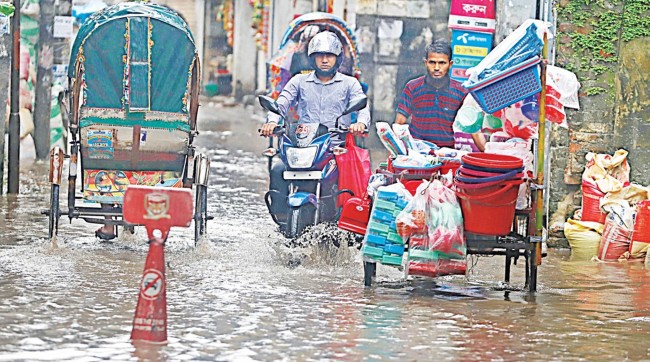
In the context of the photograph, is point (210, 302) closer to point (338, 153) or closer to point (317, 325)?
point (317, 325)

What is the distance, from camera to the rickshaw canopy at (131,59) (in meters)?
10.6

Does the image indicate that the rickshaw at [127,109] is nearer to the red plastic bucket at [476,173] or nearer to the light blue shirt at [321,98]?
the light blue shirt at [321,98]

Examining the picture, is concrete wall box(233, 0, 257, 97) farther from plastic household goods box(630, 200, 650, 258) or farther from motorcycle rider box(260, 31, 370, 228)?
plastic household goods box(630, 200, 650, 258)

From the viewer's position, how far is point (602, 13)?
11.9 m

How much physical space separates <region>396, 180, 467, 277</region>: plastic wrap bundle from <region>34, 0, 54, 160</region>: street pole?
10641 mm

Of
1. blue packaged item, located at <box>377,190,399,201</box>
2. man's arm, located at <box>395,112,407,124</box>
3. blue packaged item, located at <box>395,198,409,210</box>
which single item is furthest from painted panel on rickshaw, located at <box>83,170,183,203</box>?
blue packaged item, located at <box>395,198,409,210</box>

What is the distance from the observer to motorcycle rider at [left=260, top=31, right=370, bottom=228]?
34.8ft

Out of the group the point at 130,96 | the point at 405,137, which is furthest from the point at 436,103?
the point at 130,96

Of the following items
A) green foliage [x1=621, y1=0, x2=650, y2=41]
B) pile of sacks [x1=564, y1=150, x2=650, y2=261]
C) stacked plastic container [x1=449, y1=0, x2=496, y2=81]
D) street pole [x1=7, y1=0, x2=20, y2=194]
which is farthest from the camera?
street pole [x1=7, y1=0, x2=20, y2=194]

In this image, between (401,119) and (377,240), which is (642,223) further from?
(377,240)

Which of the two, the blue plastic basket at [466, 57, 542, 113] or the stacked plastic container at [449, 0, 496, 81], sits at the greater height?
the stacked plastic container at [449, 0, 496, 81]

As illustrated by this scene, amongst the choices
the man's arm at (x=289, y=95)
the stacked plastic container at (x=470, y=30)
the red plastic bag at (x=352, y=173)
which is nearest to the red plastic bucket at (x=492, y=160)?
the red plastic bag at (x=352, y=173)

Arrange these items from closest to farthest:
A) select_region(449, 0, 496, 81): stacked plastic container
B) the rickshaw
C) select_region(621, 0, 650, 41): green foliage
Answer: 1. the rickshaw
2. select_region(621, 0, 650, 41): green foliage
3. select_region(449, 0, 496, 81): stacked plastic container

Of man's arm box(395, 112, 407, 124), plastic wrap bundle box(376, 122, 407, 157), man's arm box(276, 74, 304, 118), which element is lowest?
plastic wrap bundle box(376, 122, 407, 157)
